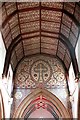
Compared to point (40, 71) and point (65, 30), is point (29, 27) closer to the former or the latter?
point (65, 30)

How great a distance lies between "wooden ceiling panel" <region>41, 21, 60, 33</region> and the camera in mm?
15256

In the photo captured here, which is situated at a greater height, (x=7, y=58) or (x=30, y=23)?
(x=30, y=23)

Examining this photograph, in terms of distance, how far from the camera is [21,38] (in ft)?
54.6

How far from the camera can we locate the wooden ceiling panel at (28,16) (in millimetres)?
14034

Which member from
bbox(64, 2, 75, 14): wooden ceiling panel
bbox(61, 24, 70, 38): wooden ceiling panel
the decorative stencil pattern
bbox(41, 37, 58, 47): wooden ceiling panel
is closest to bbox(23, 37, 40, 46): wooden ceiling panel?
bbox(41, 37, 58, 47): wooden ceiling panel

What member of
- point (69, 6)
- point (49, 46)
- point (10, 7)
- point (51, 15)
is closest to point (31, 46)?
point (49, 46)

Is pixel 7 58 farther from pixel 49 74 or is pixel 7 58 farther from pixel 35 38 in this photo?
pixel 49 74

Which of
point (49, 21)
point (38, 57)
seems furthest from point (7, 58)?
point (38, 57)

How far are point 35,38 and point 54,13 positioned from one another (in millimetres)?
3524

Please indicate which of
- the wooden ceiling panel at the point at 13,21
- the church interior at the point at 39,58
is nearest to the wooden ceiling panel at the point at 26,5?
the church interior at the point at 39,58

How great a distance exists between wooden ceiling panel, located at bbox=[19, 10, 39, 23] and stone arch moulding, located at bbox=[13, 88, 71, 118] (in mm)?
5964

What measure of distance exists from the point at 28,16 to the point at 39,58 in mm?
6020

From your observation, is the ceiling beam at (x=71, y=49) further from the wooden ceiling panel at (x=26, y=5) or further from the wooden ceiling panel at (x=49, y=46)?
the wooden ceiling panel at (x=26, y=5)

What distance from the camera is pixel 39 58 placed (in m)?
19.9
